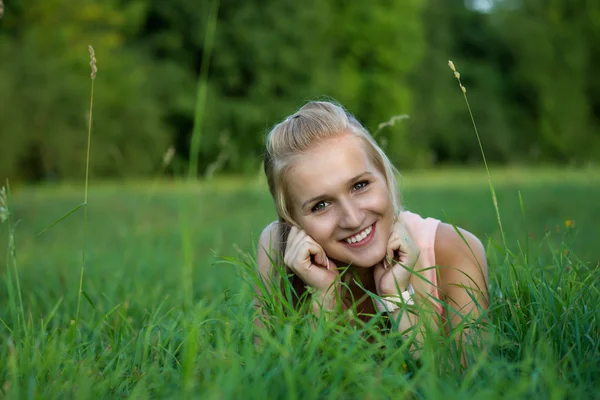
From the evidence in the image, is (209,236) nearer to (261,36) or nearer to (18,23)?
(18,23)

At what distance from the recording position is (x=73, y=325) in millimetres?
2148

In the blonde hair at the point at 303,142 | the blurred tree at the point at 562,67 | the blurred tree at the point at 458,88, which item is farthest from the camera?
the blurred tree at the point at 458,88

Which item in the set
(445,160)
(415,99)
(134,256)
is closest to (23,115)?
(134,256)

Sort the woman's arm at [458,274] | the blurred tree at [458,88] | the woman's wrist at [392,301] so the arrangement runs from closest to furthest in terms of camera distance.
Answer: the woman's wrist at [392,301] < the woman's arm at [458,274] < the blurred tree at [458,88]

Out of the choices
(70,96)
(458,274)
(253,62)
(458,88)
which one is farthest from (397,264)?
(458,88)

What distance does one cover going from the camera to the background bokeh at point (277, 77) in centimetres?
1936

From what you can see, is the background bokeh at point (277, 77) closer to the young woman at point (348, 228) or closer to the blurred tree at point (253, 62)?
the blurred tree at point (253, 62)

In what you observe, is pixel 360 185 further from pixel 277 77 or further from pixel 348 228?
pixel 277 77

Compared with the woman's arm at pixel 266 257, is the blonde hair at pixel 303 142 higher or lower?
higher

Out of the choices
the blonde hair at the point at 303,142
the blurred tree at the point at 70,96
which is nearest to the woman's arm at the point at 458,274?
the blonde hair at the point at 303,142

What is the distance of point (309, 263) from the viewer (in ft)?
7.44

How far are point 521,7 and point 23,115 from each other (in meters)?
27.5

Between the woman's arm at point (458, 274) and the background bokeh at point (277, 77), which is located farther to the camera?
the background bokeh at point (277, 77)

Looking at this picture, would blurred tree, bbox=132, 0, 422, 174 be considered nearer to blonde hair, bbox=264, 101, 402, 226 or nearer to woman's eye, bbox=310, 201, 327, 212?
blonde hair, bbox=264, 101, 402, 226
